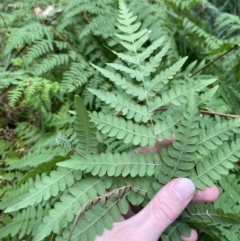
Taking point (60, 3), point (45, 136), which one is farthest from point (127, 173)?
point (60, 3)

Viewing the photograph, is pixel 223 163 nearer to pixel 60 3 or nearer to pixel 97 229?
pixel 97 229

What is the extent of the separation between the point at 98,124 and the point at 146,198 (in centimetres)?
32

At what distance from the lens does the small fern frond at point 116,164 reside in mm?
1150

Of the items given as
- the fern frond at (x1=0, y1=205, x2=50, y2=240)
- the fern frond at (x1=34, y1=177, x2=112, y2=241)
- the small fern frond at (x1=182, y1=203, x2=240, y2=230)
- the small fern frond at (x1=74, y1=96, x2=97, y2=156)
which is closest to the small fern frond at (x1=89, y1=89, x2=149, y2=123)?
the small fern frond at (x1=74, y1=96, x2=97, y2=156)

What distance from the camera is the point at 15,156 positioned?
2.14 m

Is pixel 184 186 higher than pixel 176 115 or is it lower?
lower

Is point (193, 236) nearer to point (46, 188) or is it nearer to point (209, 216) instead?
point (209, 216)

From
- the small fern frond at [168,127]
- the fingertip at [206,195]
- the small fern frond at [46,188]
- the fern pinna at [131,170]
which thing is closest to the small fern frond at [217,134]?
the fern pinna at [131,170]

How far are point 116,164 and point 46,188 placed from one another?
25 cm

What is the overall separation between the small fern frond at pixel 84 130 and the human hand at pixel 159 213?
0.28 metres

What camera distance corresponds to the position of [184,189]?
1110mm

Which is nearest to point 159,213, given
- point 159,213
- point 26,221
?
point 159,213

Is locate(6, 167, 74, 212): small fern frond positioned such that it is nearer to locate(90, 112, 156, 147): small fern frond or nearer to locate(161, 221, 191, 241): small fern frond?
locate(90, 112, 156, 147): small fern frond

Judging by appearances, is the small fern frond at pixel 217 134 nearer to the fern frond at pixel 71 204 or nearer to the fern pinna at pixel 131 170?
the fern pinna at pixel 131 170
